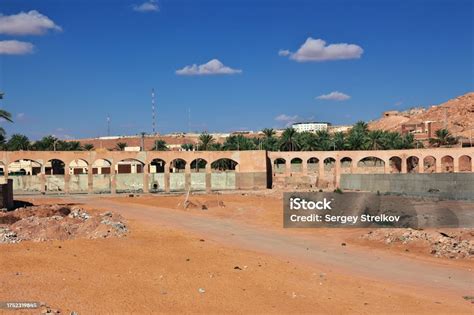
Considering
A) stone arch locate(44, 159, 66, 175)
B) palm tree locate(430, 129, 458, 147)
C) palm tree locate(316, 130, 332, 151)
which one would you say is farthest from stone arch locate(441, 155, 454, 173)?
stone arch locate(44, 159, 66, 175)

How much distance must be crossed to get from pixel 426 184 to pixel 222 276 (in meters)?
18.2

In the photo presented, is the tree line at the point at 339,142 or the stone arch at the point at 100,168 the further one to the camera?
the tree line at the point at 339,142

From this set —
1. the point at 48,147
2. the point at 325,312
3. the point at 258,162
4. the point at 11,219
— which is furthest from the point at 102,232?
the point at 48,147

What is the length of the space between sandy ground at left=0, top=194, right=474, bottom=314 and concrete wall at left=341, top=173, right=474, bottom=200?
7153 mm

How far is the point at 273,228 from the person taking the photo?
27953 mm

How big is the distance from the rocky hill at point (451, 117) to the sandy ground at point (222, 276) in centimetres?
8536

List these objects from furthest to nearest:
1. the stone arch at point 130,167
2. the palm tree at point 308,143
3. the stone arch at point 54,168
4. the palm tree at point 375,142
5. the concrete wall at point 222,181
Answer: the palm tree at point 308,143, the palm tree at point 375,142, the stone arch at point 54,168, the stone arch at point 130,167, the concrete wall at point 222,181

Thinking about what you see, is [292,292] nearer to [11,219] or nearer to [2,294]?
[2,294]

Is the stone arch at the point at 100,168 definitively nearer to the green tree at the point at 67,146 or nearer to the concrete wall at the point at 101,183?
the green tree at the point at 67,146

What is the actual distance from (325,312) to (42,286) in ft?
23.9

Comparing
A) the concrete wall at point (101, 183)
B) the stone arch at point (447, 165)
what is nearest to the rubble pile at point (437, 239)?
the concrete wall at point (101, 183)

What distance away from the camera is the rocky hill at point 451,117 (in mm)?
105938

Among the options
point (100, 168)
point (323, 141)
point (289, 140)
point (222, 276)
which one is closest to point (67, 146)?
point (100, 168)

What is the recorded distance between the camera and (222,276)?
15695mm
